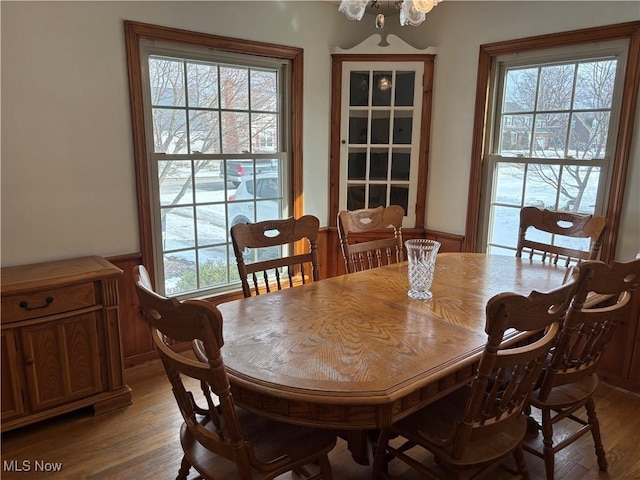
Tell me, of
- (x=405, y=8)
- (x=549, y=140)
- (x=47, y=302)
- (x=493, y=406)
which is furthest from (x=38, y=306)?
(x=549, y=140)

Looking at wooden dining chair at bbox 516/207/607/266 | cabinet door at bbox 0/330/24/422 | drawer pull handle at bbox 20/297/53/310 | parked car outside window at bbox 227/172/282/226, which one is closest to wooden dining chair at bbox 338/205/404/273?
wooden dining chair at bbox 516/207/607/266

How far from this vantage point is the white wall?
92.0 inches

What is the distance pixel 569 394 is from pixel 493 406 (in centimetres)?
62

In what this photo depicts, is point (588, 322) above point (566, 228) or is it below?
below

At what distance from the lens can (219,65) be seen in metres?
3.04

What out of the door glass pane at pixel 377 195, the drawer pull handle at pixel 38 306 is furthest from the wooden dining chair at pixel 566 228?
the drawer pull handle at pixel 38 306

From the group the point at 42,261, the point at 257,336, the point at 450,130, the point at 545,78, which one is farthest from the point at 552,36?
the point at 42,261

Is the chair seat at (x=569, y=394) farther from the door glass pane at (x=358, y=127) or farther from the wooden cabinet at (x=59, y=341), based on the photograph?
the door glass pane at (x=358, y=127)

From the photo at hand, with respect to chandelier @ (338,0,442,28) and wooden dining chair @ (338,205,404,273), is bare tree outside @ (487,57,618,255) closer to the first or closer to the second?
wooden dining chair @ (338,205,404,273)

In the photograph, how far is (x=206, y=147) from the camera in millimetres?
3074

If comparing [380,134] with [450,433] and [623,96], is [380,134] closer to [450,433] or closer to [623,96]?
[623,96]

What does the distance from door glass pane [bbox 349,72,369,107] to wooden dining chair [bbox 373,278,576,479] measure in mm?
2450

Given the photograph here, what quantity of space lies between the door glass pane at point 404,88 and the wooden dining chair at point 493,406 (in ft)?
7.98

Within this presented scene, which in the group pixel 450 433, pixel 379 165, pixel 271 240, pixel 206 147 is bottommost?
pixel 450 433
